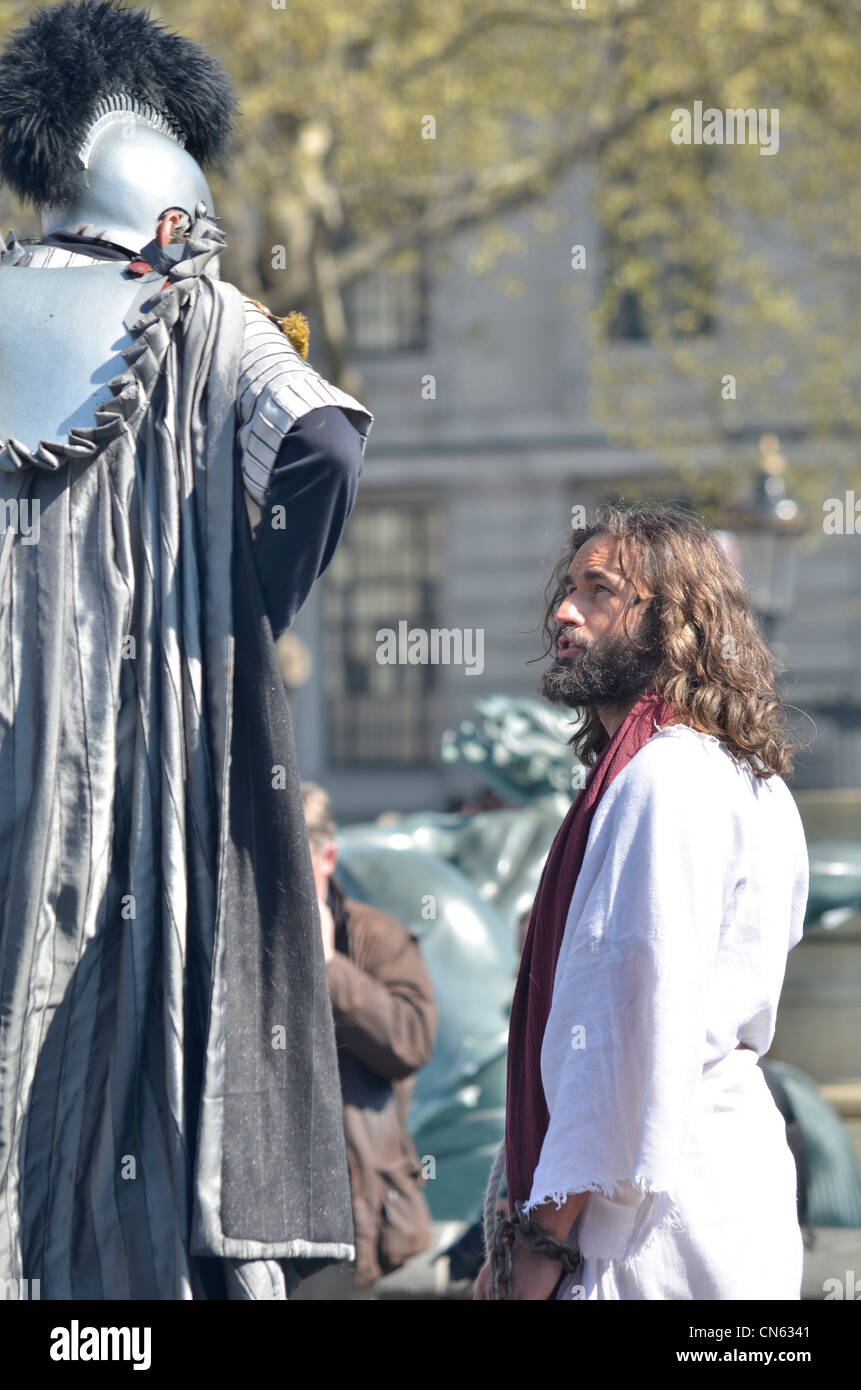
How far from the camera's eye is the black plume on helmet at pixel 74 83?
7.88ft

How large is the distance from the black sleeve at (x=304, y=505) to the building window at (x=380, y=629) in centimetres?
1792

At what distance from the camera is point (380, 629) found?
2105 cm

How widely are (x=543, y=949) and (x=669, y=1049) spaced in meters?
0.29

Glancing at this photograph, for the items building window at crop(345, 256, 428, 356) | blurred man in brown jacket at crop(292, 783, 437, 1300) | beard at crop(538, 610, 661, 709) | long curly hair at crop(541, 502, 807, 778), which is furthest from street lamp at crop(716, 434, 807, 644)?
building window at crop(345, 256, 428, 356)

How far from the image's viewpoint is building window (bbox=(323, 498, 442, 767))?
67.1 feet

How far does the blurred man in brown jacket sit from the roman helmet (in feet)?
4.94

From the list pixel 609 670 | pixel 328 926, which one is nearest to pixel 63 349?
pixel 609 670

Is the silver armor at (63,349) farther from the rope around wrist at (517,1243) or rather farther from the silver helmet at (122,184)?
the rope around wrist at (517,1243)

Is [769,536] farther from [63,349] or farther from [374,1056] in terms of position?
[63,349]

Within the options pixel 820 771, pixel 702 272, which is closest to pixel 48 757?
pixel 702 272

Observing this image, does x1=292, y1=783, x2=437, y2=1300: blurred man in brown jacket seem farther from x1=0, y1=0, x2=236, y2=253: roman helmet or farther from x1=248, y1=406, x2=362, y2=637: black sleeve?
x1=0, y1=0, x2=236, y2=253: roman helmet
